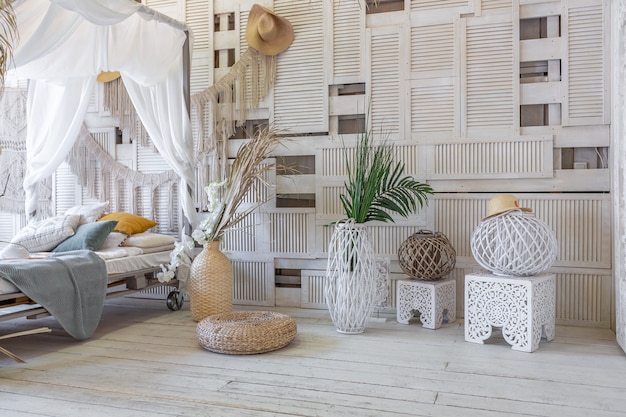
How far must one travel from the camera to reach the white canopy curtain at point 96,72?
321 cm

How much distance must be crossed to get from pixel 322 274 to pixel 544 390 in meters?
2.10

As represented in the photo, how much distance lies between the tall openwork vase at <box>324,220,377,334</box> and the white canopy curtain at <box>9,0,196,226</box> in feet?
4.63

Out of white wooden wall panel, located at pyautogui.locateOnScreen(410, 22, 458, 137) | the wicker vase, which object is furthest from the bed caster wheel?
white wooden wall panel, located at pyautogui.locateOnScreen(410, 22, 458, 137)

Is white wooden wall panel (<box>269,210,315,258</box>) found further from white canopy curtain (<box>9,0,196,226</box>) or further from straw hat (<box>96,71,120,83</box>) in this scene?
straw hat (<box>96,71,120,83</box>)

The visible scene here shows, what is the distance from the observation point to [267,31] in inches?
168

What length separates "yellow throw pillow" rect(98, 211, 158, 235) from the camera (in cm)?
426

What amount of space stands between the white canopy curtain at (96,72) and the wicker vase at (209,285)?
52 centimetres

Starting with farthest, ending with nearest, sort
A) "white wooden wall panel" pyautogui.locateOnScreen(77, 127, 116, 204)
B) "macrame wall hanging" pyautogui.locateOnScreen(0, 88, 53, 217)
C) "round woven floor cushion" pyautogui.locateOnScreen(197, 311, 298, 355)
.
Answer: "macrame wall hanging" pyautogui.locateOnScreen(0, 88, 53, 217), "white wooden wall panel" pyautogui.locateOnScreen(77, 127, 116, 204), "round woven floor cushion" pyautogui.locateOnScreen(197, 311, 298, 355)

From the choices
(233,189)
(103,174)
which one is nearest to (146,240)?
(233,189)

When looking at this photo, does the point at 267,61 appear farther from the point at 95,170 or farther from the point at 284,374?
the point at 284,374

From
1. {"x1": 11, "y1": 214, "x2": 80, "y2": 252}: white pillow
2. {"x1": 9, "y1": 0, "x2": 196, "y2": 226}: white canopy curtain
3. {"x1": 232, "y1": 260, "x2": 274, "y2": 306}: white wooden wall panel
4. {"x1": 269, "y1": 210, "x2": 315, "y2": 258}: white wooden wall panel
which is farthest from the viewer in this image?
{"x1": 232, "y1": 260, "x2": 274, "y2": 306}: white wooden wall panel

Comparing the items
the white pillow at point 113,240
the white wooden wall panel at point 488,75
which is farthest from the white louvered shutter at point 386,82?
the white pillow at point 113,240

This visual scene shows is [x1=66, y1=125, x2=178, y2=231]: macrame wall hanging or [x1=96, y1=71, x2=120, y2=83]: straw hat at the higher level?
[x1=96, y1=71, x2=120, y2=83]: straw hat

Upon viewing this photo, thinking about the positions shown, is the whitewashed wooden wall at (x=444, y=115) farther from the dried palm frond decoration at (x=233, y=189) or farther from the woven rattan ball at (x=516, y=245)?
the woven rattan ball at (x=516, y=245)
